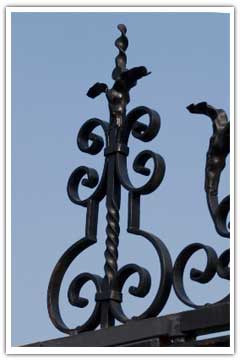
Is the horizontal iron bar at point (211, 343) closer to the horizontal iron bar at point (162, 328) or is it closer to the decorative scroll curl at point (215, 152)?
the horizontal iron bar at point (162, 328)

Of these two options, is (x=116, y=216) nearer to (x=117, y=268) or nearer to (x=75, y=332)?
(x=117, y=268)

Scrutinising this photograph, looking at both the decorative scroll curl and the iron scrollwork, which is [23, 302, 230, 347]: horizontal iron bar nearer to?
the iron scrollwork

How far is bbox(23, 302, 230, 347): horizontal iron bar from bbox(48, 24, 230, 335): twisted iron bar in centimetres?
6

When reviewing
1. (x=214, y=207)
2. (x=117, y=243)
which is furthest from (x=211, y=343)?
(x=117, y=243)

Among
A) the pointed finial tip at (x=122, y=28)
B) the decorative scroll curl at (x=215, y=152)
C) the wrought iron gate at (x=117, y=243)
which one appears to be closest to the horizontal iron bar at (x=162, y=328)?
the wrought iron gate at (x=117, y=243)

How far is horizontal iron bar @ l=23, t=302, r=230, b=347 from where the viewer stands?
262cm

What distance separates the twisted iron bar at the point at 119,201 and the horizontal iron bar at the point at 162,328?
0.19 ft

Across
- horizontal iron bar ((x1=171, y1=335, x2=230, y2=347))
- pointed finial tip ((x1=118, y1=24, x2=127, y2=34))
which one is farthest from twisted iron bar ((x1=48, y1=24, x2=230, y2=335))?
horizontal iron bar ((x1=171, y1=335, x2=230, y2=347))

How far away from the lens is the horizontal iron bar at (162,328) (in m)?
2.62

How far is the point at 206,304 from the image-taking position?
2.70 meters

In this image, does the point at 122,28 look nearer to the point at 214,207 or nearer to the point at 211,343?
the point at 214,207

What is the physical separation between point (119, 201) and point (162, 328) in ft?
1.99
